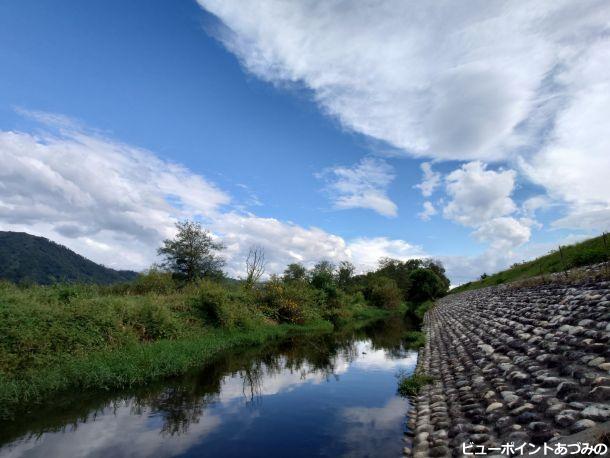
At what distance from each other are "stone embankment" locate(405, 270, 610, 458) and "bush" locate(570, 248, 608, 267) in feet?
22.8

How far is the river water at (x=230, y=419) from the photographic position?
789 centimetres

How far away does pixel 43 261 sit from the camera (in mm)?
88062

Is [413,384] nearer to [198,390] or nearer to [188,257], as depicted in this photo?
[198,390]

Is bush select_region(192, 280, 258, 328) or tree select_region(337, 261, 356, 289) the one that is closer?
bush select_region(192, 280, 258, 328)

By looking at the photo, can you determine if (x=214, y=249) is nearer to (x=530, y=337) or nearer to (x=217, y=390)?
(x=217, y=390)

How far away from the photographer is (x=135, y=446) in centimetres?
806

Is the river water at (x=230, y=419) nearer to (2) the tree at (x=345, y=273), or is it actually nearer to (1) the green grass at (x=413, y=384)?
(1) the green grass at (x=413, y=384)

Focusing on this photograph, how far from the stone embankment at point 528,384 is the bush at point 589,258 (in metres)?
6.95

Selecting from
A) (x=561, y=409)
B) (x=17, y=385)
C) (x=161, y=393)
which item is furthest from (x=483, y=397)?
(x=17, y=385)

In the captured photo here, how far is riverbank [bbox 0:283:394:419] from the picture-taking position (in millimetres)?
11406

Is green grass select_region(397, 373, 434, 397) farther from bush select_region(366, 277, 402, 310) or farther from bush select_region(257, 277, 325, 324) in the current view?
bush select_region(366, 277, 402, 310)

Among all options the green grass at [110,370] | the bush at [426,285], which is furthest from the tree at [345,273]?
the green grass at [110,370]

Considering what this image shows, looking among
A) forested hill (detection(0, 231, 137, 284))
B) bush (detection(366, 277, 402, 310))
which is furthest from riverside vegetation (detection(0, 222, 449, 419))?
forested hill (detection(0, 231, 137, 284))

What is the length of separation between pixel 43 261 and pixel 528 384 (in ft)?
352
